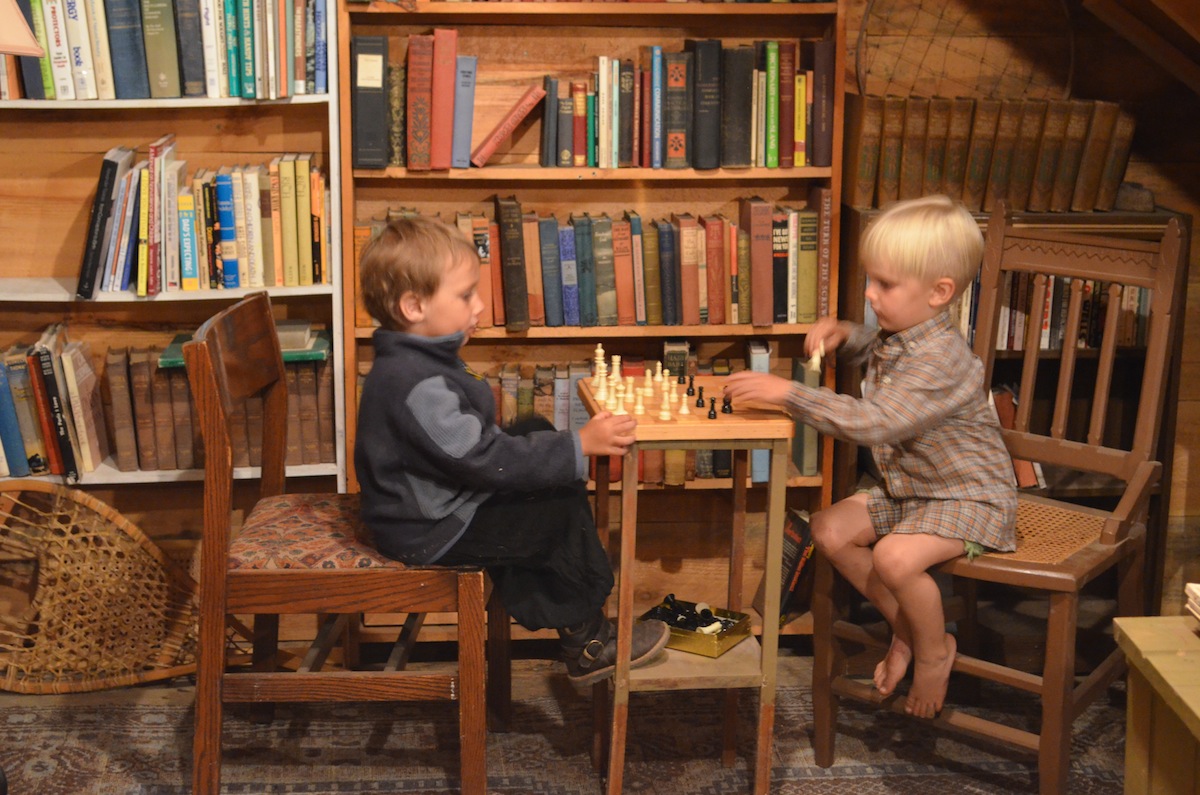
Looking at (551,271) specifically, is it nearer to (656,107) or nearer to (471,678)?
(656,107)

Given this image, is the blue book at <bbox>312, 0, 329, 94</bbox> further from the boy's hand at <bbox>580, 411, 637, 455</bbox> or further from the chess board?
the boy's hand at <bbox>580, 411, 637, 455</bbox>

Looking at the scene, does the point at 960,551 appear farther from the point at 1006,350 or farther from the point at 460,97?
the point at 460,97

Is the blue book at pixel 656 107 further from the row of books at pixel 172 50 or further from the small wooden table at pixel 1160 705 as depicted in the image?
the small wooden table at pixel 1160 705

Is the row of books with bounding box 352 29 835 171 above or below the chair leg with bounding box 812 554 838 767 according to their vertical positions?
above

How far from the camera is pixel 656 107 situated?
2736 millimetres

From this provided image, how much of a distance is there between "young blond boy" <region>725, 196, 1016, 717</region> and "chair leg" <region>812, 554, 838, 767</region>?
0.35ft

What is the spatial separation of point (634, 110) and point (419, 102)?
471 mm

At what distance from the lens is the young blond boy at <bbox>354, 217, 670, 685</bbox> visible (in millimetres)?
2025

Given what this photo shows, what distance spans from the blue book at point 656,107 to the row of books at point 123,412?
86 centimetres

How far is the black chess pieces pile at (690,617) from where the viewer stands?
7.44 ft

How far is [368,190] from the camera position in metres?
2.89

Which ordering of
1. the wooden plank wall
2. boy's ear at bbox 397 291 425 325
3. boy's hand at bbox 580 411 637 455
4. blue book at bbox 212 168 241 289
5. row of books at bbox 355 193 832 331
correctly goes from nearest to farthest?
boy's hand at bbox 580 411 637 455 < boy's ear at bbox 397 291 425 325 < blue book at bbox 212 168 241 289 < row of books at bbox 355 193 832 331 < the wooden plank wall

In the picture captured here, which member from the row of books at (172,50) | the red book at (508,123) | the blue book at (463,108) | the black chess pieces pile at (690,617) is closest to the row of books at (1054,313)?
the black chess pieces pile at (690,617)

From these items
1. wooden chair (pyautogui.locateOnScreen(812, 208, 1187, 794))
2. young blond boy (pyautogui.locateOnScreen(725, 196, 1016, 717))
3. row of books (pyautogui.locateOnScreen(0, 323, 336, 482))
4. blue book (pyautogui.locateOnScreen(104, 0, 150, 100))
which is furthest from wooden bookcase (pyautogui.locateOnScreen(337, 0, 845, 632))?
young blond boy (pyautogui.locateOnScreen(725, 196, 1016, 717))
